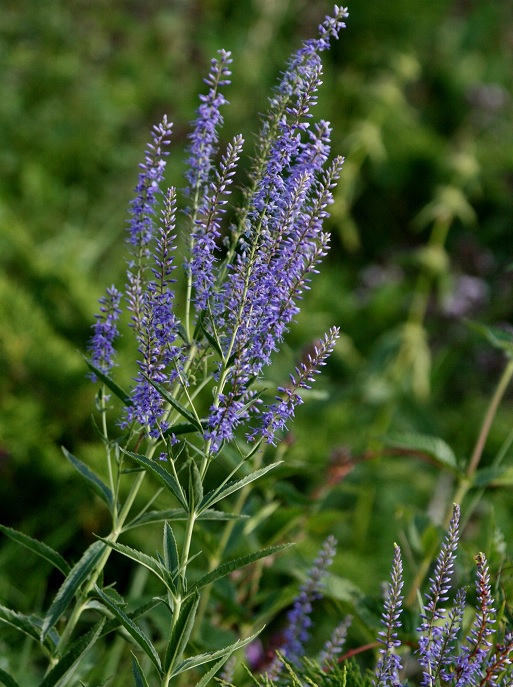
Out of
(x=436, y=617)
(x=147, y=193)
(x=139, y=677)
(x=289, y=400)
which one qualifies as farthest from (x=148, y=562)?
(x=147, y=193)

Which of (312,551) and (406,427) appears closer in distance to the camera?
(312,551)

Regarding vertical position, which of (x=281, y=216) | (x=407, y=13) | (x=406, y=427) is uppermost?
(x=407, y=13)

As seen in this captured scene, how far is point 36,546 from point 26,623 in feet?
0.37

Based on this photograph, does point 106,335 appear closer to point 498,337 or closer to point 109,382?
point 109,382

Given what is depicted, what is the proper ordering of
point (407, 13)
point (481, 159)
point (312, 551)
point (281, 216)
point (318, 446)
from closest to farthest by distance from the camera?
point (281, 216) → point (312, 551) → point (318, 446) → point (481, 159) → point (407, 13)

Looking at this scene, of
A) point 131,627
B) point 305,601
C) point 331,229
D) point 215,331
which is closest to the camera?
point 131,627

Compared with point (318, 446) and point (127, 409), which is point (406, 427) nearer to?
point (318, 446)

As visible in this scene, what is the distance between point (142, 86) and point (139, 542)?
3.85 metres

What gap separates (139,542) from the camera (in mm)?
2662

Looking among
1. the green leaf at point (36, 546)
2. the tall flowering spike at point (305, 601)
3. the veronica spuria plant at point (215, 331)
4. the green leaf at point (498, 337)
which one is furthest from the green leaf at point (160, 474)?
the green leaf at point (498, 337)

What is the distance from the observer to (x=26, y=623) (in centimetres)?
122

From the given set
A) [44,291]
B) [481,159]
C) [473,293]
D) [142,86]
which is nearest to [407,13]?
[481,159]

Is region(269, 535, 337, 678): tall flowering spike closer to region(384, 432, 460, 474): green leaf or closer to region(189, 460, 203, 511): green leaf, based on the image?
region(384, 432, 460, 474): green leaf

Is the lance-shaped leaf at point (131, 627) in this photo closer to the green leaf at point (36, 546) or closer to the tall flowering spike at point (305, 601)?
the green leaf at point (36, 546)
